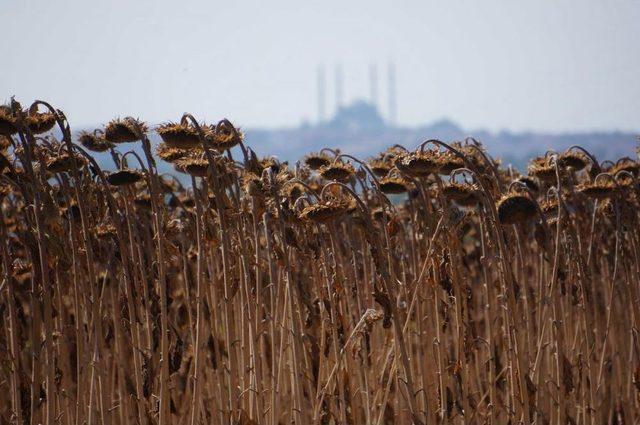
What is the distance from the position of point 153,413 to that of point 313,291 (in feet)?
5.73

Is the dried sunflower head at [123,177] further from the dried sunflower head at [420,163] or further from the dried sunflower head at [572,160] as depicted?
the dried sunflower head at [572,160]

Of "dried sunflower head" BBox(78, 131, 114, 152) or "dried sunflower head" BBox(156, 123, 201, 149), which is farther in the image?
"dried sunflower head" BBox(78, 131, 114, 152)

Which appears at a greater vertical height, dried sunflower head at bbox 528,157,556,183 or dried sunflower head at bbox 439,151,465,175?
dried sunflower head at bbox 439,151,465,175

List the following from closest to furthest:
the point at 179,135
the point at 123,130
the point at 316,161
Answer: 1. the point at 179,135
2. the point at 123,130
3. the point at 316,161

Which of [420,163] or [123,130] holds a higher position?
[123,130]

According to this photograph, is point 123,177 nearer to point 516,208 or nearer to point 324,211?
point 324,211

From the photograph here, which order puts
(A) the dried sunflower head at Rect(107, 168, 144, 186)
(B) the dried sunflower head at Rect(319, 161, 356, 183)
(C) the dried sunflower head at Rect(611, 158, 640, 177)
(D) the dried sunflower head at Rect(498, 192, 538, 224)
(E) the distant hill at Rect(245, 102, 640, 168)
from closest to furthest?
(D) the dried sunflower head at Rect(498, 192, 538, 224) < (A) the dried sunflower head at Rect(107, 168, 144, 186) < (B) the dried sunflower head at Rect(319, 161, 356, 183) < (C) the dried sunflower head at Rect(611, 158, 640, 177) < (E) the distant hill at Rect(245, 102, 640, 168)

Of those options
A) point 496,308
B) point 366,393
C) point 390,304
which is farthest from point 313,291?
point 390,304

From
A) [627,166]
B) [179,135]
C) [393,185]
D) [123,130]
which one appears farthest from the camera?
[627,166]

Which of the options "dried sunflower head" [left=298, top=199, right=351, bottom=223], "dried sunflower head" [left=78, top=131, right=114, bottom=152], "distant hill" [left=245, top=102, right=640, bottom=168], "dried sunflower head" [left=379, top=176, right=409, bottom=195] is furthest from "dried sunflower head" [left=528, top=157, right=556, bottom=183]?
"distant hill" [left=245, top=102, right=640, bottom=168]

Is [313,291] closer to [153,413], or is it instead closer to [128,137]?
[153,413]

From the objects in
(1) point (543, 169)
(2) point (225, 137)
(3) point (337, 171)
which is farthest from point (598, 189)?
(2) point (225, 137)

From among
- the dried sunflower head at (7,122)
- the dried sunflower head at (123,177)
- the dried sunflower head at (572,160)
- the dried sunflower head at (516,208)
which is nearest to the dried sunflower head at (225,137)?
the dried sunflower head at (123,177)

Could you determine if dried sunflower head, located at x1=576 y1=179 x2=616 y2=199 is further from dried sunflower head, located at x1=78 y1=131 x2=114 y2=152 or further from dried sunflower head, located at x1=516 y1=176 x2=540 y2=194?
dried sunflower head, located at x1=78 y1=131 x2=114 y2=152
